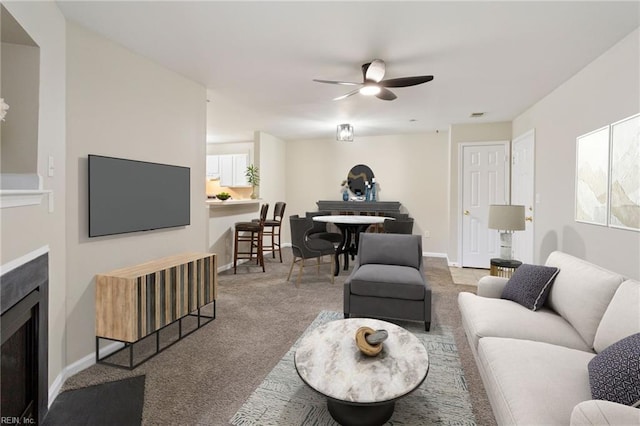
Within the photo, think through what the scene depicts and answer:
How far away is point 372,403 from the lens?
1.39 m

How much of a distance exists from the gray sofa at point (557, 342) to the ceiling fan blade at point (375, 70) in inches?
80.5

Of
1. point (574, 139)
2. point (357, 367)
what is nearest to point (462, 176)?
point (574, 139)

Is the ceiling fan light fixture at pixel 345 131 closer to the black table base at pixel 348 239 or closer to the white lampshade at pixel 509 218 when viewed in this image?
the black table base at pixel 348 239

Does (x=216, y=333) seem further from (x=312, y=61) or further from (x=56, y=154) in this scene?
(x=312, y=61)

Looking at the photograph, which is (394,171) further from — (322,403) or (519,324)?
(322,403)

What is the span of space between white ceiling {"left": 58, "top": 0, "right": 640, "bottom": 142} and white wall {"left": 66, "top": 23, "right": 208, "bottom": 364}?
183 mm

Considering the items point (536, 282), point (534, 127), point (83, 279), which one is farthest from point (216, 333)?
point (534, 127)

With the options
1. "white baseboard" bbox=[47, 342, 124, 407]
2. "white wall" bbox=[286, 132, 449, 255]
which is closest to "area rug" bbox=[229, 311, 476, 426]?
"white baseboard" bbox=[47, 342, 124, 407]

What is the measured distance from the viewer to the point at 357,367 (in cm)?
162

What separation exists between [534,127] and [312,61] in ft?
10.3

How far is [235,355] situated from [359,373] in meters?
1.26

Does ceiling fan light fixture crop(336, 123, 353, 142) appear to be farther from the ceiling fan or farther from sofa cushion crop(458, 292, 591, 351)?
sofa cushion crop(458, 292, 591, 351)

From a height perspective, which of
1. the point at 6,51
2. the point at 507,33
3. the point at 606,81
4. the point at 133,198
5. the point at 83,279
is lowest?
the point at 83,279

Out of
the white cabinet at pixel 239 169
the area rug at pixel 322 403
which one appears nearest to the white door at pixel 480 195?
the area rug at pixel 322 403
